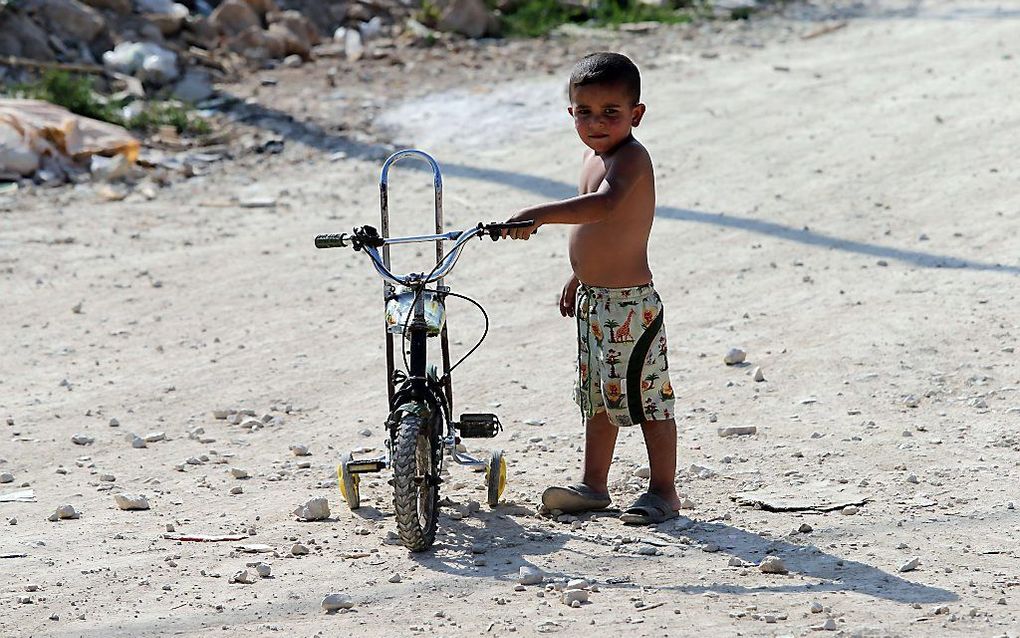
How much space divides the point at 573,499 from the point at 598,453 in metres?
0.19

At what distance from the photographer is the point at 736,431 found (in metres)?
5.81

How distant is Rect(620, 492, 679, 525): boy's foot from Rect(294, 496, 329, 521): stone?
1.04 meters

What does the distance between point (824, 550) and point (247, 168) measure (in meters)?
7.06

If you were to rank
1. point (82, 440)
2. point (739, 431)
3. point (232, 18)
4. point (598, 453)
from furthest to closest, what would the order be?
point (232, 18) < point (82, 440) < point (739, 431) < point (598, 453)

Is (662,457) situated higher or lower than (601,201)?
lower

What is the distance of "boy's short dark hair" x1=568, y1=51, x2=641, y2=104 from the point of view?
461 cm

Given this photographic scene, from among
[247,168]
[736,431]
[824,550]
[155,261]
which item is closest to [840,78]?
[247,168]

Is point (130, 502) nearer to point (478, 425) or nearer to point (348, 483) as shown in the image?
point (348, 483)

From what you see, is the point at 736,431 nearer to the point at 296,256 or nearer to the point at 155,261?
the point at 296,256

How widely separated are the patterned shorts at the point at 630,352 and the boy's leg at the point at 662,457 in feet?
0.17

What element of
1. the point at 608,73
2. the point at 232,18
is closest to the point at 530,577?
the point at 608,73

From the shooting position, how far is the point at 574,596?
4.20m

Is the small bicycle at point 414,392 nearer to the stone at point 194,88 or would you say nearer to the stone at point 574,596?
the stone at point 574,596

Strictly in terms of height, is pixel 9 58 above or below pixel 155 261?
above
